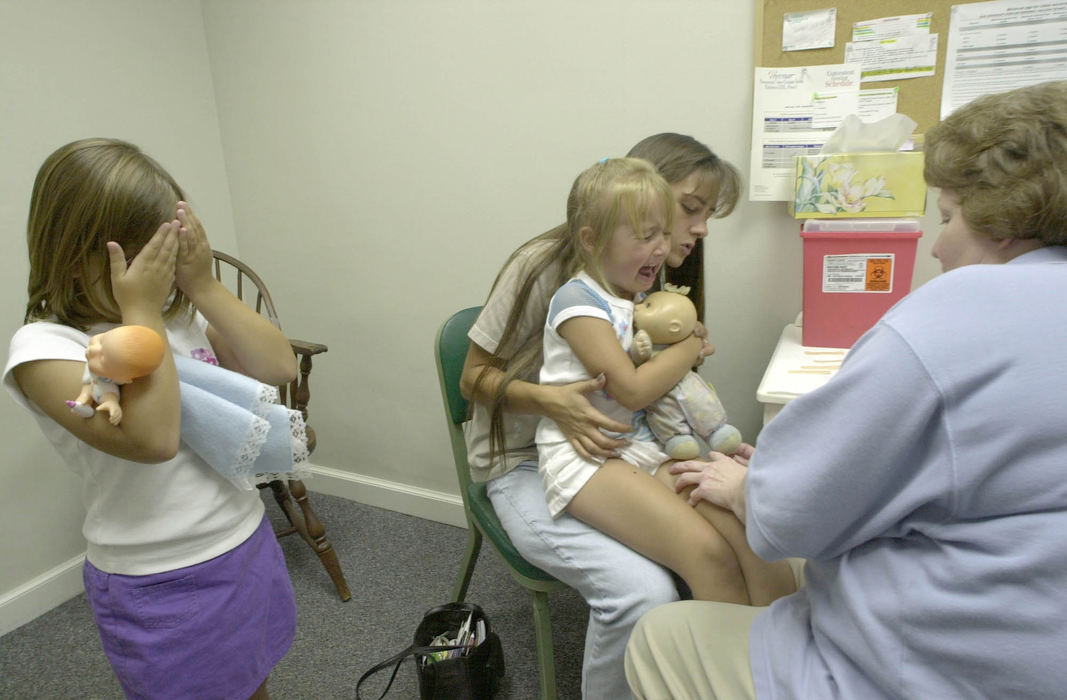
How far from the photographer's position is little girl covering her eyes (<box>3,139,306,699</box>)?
90 centimetres

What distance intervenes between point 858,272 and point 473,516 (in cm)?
101

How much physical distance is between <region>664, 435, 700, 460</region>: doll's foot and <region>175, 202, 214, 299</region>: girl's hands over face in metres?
0.88

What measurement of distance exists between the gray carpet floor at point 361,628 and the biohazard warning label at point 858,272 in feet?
3.70

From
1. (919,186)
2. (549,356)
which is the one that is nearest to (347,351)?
(549,356)

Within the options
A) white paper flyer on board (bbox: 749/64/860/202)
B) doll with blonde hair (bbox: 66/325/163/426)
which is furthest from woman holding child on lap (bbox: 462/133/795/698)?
doll with blonde hair (bbox: 66/325/163/426)

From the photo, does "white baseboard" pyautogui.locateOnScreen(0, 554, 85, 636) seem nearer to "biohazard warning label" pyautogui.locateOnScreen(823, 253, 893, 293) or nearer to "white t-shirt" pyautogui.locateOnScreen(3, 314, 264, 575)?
"white t-shirt" pyautogui.locateOnScreen(3, 314, 264, 575)

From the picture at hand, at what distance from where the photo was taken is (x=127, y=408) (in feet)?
2.85

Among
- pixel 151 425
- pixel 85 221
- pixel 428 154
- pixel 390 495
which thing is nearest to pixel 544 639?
pixel 151 425

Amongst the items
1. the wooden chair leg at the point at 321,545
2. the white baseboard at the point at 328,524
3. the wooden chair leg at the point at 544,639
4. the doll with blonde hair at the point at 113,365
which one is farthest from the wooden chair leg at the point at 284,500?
the doll with blonde hair at the point at 113,365

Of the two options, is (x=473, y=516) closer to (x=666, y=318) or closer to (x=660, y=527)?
(x=660, y=527)

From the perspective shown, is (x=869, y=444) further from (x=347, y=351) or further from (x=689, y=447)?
(x=347, y=351)

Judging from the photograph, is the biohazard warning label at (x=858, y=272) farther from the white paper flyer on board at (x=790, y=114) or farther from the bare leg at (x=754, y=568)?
the bare leg at (x=754, y=568)

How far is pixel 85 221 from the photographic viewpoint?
3.00 feet

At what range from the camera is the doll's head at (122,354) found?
2.69 ft
